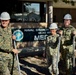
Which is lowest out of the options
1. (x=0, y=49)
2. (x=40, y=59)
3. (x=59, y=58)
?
(x=40, y=59)

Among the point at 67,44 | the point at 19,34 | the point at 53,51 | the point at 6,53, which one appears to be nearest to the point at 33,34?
the point at 19,34

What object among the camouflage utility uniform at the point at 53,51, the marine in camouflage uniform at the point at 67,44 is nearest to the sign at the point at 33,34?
the camouflage utility uniform at the point at 53,51

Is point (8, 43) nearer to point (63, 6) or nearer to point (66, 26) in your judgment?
point (66, 26)

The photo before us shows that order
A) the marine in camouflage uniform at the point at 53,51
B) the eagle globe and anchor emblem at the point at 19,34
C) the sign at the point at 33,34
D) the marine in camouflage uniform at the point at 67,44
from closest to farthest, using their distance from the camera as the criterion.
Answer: the marine in camouflage uniform at the point at 67,44 → the marine in camouflage uniform at the point at 53,51 → the eagle globe and anchor emblem at the point at 19,34 → the sign at the point at 33,34

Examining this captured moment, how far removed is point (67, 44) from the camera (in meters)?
7.52

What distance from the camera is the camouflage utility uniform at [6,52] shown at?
19.9 ft

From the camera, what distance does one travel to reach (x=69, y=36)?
24.2 ft

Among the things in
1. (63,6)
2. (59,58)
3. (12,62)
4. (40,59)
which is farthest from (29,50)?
(63,6)

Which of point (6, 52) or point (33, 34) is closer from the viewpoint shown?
point (6, 52)

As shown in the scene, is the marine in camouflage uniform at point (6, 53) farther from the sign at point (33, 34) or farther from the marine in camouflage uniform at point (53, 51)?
the sign at point (33, 34)

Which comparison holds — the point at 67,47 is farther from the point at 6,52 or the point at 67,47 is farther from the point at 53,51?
the point at 6,52

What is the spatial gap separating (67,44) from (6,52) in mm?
1983

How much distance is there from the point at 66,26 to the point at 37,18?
8430 millimetres

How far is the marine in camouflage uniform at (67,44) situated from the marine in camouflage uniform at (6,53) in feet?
5.66
